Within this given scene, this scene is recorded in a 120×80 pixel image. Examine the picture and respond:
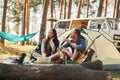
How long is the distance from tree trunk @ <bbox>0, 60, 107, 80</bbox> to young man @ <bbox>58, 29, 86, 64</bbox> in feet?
10.4

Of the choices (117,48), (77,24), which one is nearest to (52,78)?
(117,48)

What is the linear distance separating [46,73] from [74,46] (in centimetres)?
364

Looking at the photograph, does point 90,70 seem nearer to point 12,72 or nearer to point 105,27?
point 12,72

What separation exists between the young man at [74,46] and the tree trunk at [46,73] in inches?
125

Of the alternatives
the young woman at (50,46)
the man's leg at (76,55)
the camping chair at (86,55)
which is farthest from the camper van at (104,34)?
the young woman at (50,46)

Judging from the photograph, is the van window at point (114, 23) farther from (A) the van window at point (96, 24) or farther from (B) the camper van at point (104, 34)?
(A) the van window at point (96, 24)

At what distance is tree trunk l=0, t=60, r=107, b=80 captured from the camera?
19.5 feet

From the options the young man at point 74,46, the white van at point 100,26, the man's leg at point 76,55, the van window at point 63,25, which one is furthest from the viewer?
the van window at point 63,25

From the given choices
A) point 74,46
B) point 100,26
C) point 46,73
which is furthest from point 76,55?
point 46,73

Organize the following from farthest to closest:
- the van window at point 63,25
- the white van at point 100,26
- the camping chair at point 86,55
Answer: the van window at point 63,25
the white van at point 100,26
the camping chair at point 86,55

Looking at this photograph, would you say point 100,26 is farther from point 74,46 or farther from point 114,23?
point 74,46

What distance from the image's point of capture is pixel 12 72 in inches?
234

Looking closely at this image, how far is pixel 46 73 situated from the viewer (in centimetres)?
598

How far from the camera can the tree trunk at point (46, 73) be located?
19.5ft
